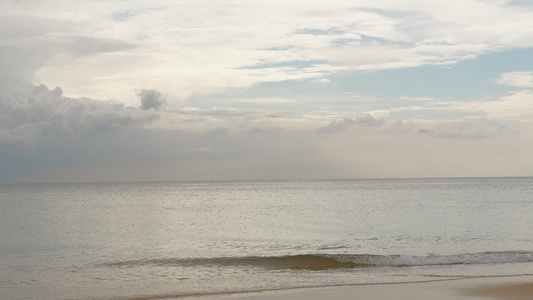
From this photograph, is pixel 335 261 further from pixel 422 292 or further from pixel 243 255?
pixel 422 292

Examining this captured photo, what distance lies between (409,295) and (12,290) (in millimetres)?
14001

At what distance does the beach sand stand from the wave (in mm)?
5865

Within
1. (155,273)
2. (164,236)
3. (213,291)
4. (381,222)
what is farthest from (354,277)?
(381,222)

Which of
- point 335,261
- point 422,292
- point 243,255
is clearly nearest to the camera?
point 422,292

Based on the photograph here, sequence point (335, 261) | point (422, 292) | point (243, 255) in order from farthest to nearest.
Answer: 1. point (243, 255)
2. point (335, 261)
3. point (422, 292)

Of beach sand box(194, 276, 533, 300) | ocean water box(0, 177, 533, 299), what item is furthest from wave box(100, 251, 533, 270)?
beach sand box(194, 276, 533, 300)

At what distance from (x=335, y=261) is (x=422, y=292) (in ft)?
29.5

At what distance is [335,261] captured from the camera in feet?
83.3

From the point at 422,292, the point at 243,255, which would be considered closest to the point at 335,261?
the point at 243,255

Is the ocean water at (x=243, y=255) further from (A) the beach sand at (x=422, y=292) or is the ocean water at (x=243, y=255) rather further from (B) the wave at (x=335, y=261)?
(A) the beach sand at (x=422, y=292)

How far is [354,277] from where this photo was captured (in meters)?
20.6

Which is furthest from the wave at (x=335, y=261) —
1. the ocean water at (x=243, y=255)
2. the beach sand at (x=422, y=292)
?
the beach sand at (x=422, y=292)

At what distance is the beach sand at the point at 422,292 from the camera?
15953 millimetres

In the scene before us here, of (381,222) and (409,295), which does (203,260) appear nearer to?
(409,295)
